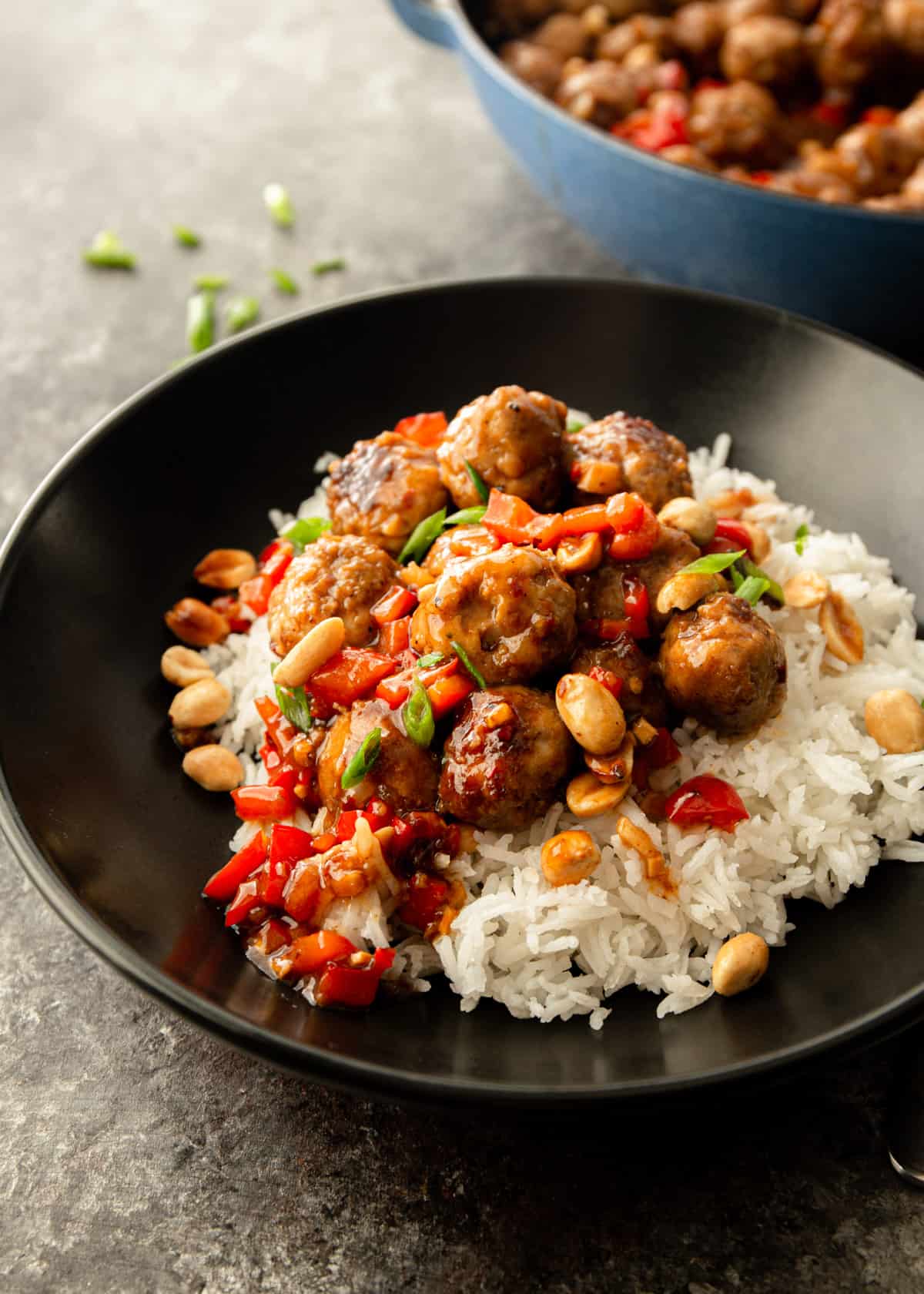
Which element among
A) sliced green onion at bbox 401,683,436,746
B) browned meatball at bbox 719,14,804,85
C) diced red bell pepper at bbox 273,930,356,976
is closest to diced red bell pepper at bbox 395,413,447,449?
sliced green onion at bbox 401,683,436,746

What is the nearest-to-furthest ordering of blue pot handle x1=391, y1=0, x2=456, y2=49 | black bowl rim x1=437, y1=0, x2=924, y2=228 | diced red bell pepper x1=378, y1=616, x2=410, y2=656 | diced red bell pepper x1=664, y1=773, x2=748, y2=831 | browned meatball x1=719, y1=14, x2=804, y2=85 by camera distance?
diced red bell pepper x1=664, y1=773, x2=748, y2=831
diced red bell pepper x1=378, y1=616, x2=410, y2=656
black bowl rim x1=437, y1=0, x2=924, y2=228
browned meatball x1=719, y1=14, x2=804, y2=85
blue pot handle x1=391, y1=0, x2=456, y2=49

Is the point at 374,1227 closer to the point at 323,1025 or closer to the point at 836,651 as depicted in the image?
the point at 323,1025

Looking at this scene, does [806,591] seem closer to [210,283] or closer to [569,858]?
[569,858]

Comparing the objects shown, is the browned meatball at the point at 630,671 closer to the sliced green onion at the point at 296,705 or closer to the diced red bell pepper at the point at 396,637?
the diced red bell pepper at the point at 396,637

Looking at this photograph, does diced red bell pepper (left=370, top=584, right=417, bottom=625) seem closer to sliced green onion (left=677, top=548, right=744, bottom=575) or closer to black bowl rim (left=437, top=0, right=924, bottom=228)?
sliced green onion (left=677, top=548, right=744, bottom=575)

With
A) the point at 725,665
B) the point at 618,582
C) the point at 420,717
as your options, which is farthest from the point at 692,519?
the point at 420,717

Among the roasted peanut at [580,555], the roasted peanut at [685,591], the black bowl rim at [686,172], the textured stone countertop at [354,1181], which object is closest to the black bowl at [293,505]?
the textured stone countertop at [354,1181]
